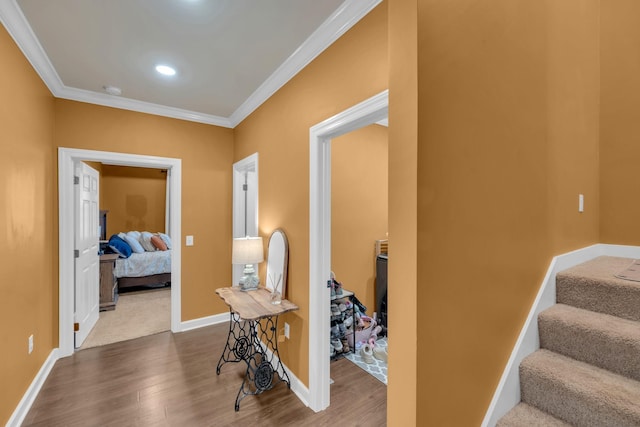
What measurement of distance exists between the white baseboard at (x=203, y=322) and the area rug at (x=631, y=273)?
384 cm

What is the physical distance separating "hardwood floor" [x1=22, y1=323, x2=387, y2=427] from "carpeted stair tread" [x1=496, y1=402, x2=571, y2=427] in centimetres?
95

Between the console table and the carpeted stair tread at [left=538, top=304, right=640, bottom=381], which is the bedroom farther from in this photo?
the carpeted stair tread at [left=538, top=304, right=640, bottom=381]

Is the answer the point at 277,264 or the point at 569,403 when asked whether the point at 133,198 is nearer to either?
the point at 277,264

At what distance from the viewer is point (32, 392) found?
219 cm

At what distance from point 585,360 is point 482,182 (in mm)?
1067

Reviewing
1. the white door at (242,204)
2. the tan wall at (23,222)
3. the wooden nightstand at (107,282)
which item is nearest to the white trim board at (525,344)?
the tan wall at (23,222)

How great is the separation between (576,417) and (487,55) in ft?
5.20

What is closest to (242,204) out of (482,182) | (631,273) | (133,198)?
(482,182)

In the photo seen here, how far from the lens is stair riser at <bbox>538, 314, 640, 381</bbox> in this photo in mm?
1245

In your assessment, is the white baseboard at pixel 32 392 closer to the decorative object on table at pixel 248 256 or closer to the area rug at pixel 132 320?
the area rug at pixel 132 320

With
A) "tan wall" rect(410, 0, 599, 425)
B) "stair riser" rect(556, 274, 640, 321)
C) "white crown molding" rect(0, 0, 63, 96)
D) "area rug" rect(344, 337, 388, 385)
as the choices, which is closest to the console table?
"area rug" rect(344, 337, 388, 385)

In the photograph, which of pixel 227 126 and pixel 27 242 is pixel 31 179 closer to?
pixel 27 242

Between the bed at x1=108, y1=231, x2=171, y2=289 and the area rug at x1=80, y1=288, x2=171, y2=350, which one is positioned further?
the bed at x1=108, y1=231, x2=171, y2=289

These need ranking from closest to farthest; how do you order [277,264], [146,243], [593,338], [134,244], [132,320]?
[593,338], [277,264], [132,320], [134,244], [146,243]
